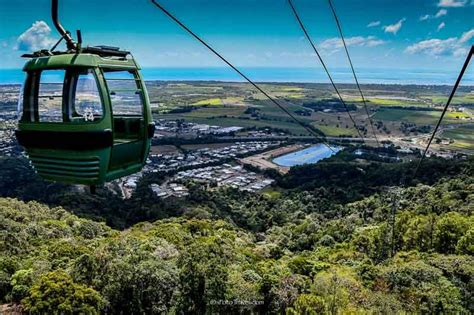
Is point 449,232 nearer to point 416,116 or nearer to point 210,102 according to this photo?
point 416,116

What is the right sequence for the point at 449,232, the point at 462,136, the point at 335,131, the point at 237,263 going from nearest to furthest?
the point at 237,263
the point at 449,232
the point at 462,136
the point at 335,131

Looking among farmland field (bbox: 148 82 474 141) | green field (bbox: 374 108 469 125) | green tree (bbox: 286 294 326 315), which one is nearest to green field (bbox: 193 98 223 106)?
farmland field (bbox: 148 82 474 141)

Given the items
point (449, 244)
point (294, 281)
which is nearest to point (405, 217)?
point (449, 244)

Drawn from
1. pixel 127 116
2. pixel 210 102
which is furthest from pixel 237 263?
pixel 210 102

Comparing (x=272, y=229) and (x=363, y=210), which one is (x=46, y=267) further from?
(x=363, y=210)

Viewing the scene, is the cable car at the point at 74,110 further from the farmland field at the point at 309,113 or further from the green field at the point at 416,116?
the green field at the point at 416,116

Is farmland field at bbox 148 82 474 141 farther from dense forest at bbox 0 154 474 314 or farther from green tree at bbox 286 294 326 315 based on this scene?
green tree at bbox 286 294 326 315

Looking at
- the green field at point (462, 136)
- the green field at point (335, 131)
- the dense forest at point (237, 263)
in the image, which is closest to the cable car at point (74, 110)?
the dense forest at point (237, 263)
